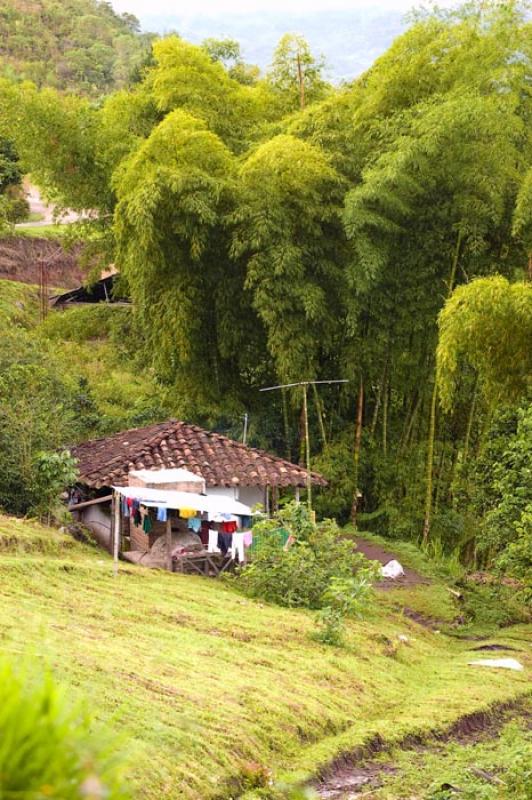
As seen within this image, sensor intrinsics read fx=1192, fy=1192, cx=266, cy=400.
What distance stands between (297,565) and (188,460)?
370cm

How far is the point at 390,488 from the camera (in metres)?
20.5

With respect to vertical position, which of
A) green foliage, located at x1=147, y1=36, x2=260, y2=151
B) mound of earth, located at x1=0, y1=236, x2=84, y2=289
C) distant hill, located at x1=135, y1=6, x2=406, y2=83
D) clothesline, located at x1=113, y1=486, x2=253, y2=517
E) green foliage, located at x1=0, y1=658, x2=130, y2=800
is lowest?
clothesline, located at x1=113, y1=486, x2=253, y2=517

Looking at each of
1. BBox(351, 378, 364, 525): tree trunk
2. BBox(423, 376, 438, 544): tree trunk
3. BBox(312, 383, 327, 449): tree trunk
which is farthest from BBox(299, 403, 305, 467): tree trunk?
BBox(423, 376, 438, 544): tree trunk

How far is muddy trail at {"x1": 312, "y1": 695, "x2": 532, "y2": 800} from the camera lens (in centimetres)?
917

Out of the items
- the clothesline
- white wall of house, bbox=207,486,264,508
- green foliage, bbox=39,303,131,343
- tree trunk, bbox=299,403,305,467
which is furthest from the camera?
green foliage, bbox=39,303,131,343

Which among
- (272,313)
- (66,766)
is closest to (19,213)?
(272,313)

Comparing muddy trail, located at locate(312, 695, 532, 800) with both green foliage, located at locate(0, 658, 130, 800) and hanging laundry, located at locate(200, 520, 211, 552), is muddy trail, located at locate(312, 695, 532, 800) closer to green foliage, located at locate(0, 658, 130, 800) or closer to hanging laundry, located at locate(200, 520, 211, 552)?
hanging laundry, located at locate(200, 520, 211, 552)

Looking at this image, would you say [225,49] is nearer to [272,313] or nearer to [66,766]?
[272,313]

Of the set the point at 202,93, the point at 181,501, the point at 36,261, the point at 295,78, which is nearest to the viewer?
the point at 181,501

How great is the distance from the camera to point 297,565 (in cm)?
1536

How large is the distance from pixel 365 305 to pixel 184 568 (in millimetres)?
5275

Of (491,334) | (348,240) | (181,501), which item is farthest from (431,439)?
(181,501)

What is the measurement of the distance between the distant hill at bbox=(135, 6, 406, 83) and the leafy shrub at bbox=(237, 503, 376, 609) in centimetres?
11961

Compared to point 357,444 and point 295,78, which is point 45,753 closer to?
point 357,444
